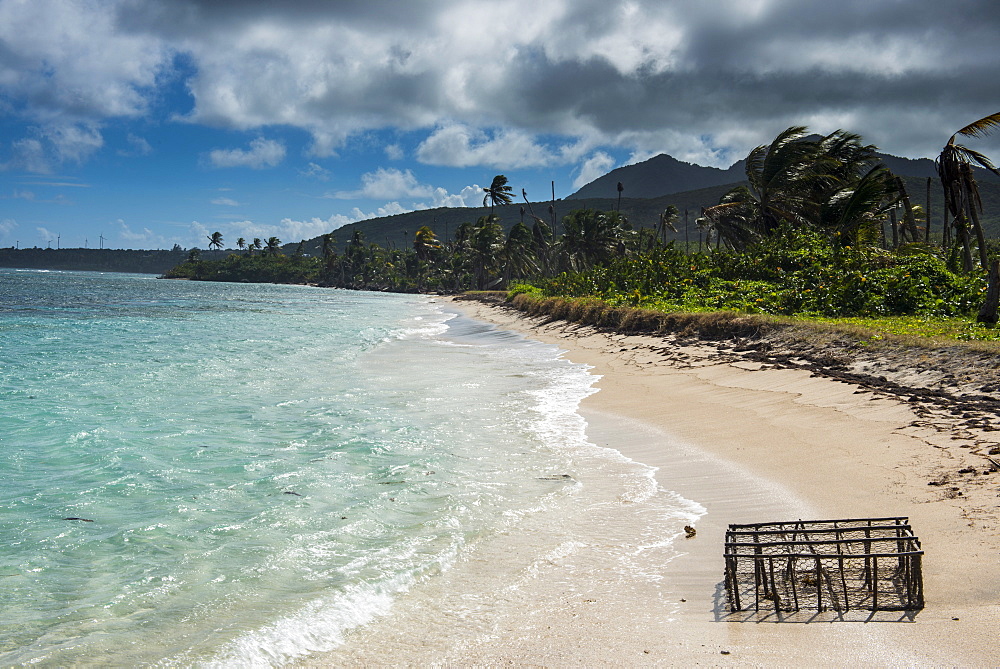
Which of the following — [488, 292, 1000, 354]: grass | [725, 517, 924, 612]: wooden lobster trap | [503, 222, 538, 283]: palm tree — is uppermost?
[503, 222, 538, 283]: palm tree

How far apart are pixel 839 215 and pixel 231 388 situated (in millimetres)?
25046

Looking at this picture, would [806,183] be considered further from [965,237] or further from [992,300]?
[992,300]

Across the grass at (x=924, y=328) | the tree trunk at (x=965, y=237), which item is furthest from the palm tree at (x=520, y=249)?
the grass at (x=924, y=328)

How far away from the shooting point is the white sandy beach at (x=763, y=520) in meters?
3.34

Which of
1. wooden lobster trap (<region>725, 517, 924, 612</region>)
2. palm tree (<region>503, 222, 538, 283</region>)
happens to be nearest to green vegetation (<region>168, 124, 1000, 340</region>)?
wooden lobster trap (<region>725, 517, 924, 612</region>)

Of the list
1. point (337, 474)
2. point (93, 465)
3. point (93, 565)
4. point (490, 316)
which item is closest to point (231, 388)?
point (93, 465)

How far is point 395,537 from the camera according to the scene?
5348mm

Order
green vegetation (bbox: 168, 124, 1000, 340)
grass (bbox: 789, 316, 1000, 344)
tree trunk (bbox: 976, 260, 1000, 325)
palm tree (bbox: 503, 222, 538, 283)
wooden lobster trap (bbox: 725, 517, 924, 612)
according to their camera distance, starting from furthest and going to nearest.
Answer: palm tree (bbox: 503, 222, 538, 283) < green vegetation (bbox: 168, 124, 1000, 340) < tree trunk (bbox: 976, 260, 1000, 325) < grass (bbox: 789, 316, 1000, 344) < wooden lobster trap (bbox: 725, 517, 924, 612)

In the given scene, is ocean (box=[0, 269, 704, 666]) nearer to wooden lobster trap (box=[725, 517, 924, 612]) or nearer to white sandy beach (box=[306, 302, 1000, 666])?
white sandy beach (box=[306, 302, 1000, 666])

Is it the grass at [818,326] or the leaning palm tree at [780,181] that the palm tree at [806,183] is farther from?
the grass at [818,326]

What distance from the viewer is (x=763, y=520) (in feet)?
17.4

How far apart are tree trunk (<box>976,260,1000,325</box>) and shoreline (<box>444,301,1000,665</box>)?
4.29m

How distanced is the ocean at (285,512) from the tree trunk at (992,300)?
7661 millimetres

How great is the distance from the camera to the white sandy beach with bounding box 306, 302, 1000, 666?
3.34m
